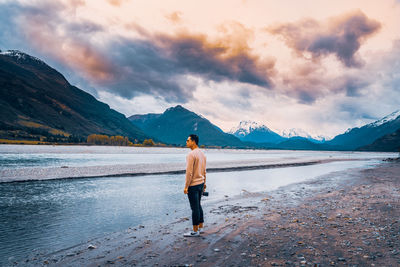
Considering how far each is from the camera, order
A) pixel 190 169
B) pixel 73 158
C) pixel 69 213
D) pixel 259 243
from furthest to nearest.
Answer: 1. pixel 73 158
2. pixel 69 213
3. pixel 190 169
4. pixel 259 243

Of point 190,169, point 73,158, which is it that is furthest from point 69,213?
point 73,158

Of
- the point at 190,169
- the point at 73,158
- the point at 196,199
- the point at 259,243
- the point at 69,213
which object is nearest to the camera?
the point at 259,243

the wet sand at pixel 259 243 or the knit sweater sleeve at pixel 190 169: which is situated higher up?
the knit sweater sleeve at pixel 190 169

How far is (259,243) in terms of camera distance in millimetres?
8289

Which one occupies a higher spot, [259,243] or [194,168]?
[194,168]

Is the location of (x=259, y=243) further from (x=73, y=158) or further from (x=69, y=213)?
(x=73, y=158)

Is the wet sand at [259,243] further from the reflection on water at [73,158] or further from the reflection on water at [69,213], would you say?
the reflection on water at [73,158]

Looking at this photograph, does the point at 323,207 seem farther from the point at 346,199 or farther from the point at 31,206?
the point at 31,206

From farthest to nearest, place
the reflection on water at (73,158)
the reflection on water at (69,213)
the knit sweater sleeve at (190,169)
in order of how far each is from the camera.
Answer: the reflection on water at (73,158)
the reflection on water at (69,213)
the knit sweater sleeve at (190,169)

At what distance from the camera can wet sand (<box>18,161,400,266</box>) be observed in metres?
6.93

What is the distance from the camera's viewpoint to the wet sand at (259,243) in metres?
6.93

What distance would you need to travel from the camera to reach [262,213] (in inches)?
515

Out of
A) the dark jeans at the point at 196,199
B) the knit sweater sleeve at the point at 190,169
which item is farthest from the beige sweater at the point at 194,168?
the dark jeans at the point at 196,199

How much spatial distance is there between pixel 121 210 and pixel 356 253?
39.0ft
